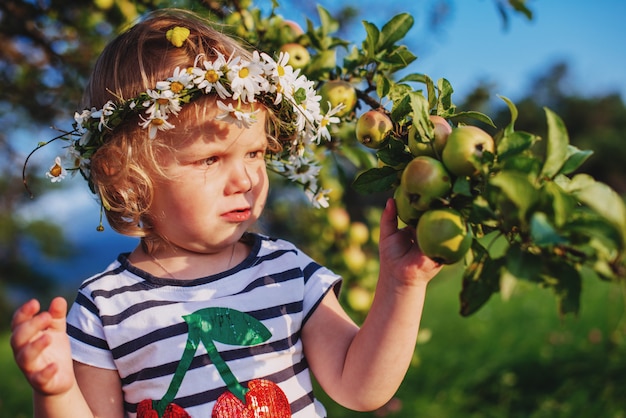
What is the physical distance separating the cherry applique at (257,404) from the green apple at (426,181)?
1.75 ft

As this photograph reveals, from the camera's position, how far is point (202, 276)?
1.20 metres

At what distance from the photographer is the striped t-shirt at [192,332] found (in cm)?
111

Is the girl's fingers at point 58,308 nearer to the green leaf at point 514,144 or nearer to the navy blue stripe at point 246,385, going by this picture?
the navy blue stripe at point 246,385

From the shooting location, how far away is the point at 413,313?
1.00 meters

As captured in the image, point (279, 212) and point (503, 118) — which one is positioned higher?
point (279, 212)

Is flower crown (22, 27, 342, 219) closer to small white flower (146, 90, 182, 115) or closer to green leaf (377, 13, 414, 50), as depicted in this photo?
small white flower (146, 90, 182, 115)

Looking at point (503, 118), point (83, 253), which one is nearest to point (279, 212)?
point (83, 253)

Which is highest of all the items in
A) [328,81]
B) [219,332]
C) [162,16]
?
[162,16]

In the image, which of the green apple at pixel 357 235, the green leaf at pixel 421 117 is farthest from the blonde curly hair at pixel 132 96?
the green apple at pixel 357 235

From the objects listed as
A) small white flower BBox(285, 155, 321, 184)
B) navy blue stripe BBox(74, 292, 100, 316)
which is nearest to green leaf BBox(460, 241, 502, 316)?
small white flower BBox(285, 155, 321, 184)

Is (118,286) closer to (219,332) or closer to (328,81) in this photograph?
(219,332)

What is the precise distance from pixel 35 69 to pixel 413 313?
2.50 m

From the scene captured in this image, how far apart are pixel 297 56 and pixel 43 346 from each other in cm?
88

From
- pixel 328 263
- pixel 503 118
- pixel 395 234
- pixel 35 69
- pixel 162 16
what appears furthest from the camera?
pixel 503 118
